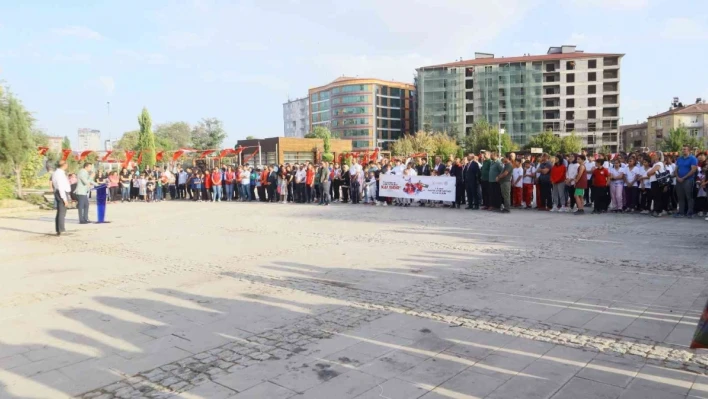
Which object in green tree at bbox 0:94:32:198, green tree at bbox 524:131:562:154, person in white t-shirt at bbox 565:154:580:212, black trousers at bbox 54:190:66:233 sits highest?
green tree at bbox 524:131:562:154

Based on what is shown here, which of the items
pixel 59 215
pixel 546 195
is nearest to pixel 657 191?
pixel 546 195

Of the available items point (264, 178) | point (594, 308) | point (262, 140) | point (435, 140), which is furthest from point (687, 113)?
point (594, 308)

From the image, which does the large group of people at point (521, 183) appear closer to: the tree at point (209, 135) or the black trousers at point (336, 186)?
the black trousers at point (336, 186)

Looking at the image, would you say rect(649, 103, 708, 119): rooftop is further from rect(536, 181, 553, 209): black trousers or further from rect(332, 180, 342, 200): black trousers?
rect(536, 181, 553, 209): black trousers

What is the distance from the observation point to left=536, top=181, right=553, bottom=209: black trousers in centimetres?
1678

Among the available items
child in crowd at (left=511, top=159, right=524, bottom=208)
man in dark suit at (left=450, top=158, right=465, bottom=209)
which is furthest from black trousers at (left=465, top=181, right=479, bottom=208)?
child in crowd at (left=511, top=159, right=524, bottom=208)

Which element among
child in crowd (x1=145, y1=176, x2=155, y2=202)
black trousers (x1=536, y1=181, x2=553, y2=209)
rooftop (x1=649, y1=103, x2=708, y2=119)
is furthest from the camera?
rooftop (x1=649, y1=103, x2=708, y2=119)

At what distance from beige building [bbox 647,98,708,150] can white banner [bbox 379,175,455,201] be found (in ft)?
323

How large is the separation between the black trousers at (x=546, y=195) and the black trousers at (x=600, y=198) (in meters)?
1.39

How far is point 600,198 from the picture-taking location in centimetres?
1563

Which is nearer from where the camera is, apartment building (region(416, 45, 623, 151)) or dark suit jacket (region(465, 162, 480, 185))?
dark suit jacket (region(465, 162, 480, 185))

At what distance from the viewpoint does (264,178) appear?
82.9ft

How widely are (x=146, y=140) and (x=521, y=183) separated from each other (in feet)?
156

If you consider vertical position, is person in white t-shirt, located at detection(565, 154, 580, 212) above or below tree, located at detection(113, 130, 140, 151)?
below
